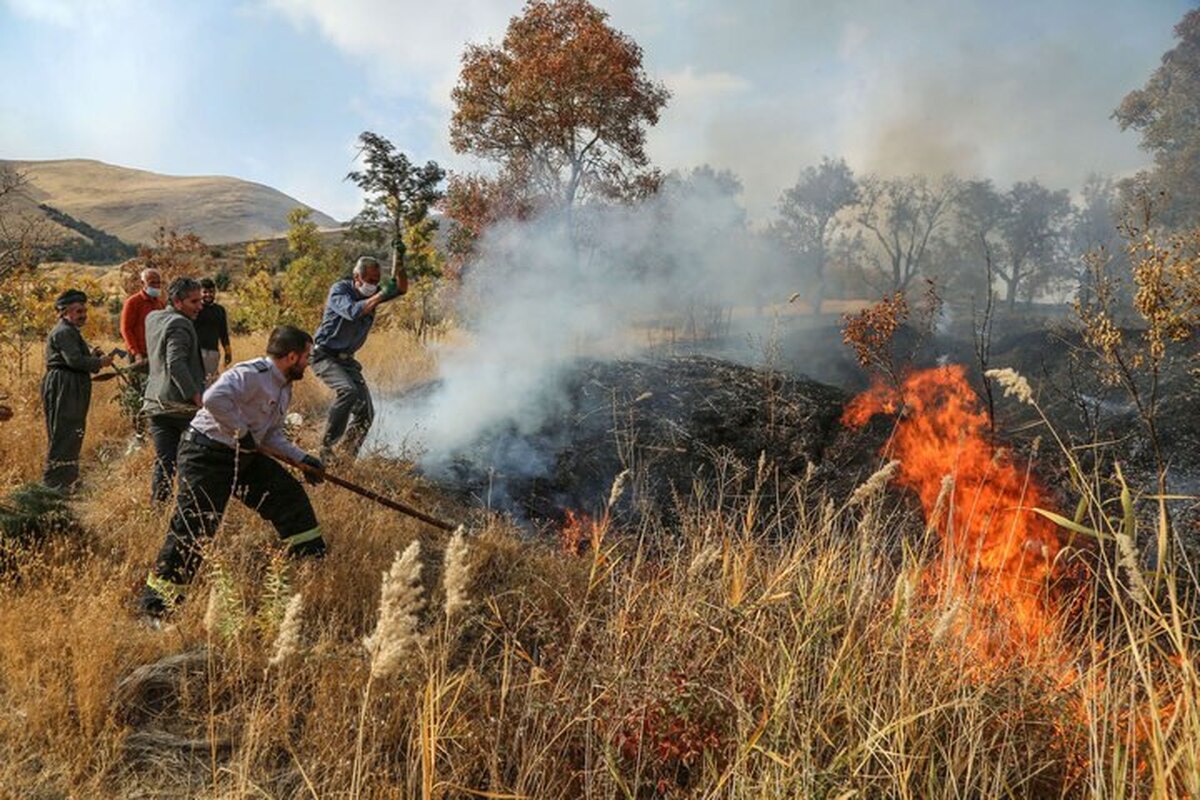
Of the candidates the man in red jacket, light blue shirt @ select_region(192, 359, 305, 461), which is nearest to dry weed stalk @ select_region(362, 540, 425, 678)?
light blue shirt @ select_region(192, 359, 305, 461)

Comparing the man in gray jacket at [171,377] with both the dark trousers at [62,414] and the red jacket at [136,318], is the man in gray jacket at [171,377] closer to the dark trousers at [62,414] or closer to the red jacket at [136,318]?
the dark trousers at [62,414]

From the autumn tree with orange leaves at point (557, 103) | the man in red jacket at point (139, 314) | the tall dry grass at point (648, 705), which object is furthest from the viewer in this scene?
the autumn tree with orange leaves at point (557, 103)

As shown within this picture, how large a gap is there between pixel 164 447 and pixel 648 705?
4.01 m

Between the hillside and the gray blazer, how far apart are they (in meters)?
78.3

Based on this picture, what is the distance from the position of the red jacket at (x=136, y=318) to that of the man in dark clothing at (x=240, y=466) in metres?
3.38

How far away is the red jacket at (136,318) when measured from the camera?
19.4 feet

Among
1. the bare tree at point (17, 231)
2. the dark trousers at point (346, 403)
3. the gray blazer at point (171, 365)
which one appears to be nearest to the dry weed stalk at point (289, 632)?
the gray blazer at point (171, 365)

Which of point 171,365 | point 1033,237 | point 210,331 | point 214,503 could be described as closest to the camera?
point 214,503

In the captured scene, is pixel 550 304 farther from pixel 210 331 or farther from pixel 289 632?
pixel 289 632

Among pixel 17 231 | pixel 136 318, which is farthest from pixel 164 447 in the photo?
pixel 17 231

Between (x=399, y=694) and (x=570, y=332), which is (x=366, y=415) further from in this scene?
(x=570, y=332)

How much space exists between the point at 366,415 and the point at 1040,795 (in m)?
5.19

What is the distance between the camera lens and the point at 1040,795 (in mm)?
1934

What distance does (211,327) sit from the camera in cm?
660
